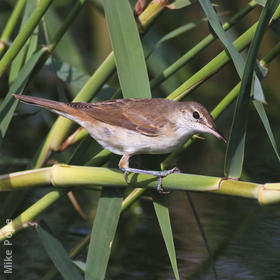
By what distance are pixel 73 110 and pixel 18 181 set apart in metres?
0.40

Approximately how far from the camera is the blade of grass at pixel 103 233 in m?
2.12

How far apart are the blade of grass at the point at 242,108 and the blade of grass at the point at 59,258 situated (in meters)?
0.72

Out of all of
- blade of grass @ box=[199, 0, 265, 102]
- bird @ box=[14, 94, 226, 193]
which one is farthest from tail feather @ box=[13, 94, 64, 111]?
blade of grass @ box=[199, 0, 265, 102]

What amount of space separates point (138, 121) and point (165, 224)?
1.90 feet

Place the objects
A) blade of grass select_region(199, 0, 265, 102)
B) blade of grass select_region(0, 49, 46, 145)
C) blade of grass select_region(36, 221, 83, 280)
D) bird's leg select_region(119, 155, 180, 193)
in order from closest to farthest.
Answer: blade of grass select_region(199, 0, 265, 102)
bird's leg select_region(119, 155, 180, 193)
blade of grass select_region(36, 221, 83, 280)
blade of grass select_region(0, 49, 46, 145)

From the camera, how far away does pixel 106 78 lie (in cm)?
254

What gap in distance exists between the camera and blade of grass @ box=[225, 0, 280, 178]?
1844 mm

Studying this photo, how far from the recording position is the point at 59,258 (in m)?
2.26

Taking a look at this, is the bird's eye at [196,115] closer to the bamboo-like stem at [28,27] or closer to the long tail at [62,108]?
the long tail at [62,108]

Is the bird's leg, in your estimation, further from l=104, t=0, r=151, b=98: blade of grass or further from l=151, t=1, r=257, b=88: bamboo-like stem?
l=151, t=1, r=257, b=88: bamboo-like stem

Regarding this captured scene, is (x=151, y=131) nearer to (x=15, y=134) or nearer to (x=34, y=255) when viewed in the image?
(x=34, y=255)

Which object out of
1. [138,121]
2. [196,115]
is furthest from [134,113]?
[196,115]

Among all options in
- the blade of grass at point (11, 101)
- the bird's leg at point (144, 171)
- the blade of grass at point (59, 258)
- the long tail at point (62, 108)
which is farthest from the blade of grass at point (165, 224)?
the blade of grass at point (11, 101)

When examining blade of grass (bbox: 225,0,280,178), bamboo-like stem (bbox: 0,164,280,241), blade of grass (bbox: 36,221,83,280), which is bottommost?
blade of grass (bbox: 36,221,83,280)
